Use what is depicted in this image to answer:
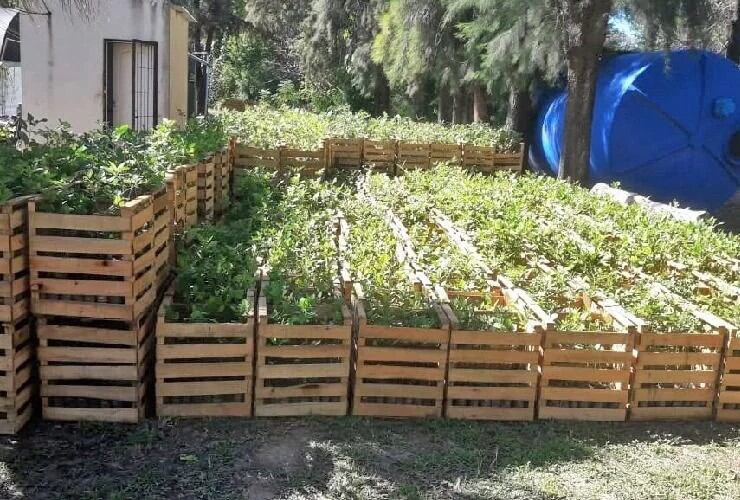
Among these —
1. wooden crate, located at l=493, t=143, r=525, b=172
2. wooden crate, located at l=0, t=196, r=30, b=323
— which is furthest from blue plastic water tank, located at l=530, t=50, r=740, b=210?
wooden crate, located at l=0, t=196, r=30, b=323

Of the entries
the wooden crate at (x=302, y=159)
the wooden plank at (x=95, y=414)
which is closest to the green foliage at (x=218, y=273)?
the wooden plank at (x=95, y=414)

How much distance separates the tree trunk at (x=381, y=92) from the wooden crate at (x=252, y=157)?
43.1 feet

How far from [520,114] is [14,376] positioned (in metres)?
15.6

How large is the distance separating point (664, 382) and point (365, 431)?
7.08 ft

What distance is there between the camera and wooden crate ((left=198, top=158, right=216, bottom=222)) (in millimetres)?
9289

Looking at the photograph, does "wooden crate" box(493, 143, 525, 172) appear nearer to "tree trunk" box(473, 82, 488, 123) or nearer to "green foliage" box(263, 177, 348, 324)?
"tree trunk" box(473, 82, 488, 123)

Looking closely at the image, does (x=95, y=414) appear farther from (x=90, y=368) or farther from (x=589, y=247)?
(x=589, y=247)

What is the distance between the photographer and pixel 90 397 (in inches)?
199

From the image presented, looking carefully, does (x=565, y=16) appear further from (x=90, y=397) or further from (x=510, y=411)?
(x=90, y=397)

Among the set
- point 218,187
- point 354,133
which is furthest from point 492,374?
point 354,133

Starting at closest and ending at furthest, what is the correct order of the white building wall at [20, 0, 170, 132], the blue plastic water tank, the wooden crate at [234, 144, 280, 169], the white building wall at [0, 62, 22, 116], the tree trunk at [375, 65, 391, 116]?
1. the wooden crate at [234, 144, 280, 169]
2. the white building wall at [20, 0, 170, 132]
3. the blue plastic water tank
4. the white building wall at [0, 62, 22, 116]
5. the tree trunk at [375, 65, 391, 116]

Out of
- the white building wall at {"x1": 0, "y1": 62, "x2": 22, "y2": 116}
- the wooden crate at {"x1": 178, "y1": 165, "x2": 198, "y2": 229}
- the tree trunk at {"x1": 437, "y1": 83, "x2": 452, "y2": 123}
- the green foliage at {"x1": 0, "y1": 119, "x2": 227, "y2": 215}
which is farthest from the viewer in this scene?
the tree trunk at {"x1": 437, "y1": 83, "x2": 452, "y2": 123}

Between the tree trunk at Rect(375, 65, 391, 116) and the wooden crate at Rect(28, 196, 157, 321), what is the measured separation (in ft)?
73.0

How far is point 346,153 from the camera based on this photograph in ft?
51.6
